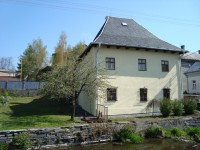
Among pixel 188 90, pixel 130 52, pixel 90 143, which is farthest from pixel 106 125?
pixel 188 90

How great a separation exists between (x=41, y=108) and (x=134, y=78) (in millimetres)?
8885

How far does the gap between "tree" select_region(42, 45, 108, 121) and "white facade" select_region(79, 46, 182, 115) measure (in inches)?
97.2

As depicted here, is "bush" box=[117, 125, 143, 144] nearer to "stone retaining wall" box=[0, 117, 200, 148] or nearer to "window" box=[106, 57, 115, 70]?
"stone retaining wall" box=[0, 117, 200, 148]

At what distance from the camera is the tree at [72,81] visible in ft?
56.4

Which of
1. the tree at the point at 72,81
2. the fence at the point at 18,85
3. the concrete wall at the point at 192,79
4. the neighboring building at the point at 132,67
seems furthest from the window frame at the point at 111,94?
the concrete wall at the point at 192,79

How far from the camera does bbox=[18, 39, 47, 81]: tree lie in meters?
46.3

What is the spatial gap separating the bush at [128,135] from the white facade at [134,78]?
4700 mm

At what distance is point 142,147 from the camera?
1394 centimetres

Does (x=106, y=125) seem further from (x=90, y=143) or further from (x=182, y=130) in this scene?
(x=182, y=130)

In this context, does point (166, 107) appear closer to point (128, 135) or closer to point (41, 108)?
point (128, 135)

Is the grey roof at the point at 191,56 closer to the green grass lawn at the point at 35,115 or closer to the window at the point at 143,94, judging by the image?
the window at the point at 143,94

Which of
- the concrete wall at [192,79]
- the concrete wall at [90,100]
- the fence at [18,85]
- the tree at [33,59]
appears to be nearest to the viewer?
the concrete wall at [90,100]

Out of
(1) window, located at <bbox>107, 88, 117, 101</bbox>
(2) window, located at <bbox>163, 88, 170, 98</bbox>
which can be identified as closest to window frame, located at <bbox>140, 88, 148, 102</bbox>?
(2) window, located at <bbox>163, 88, 170, 98</bbox>

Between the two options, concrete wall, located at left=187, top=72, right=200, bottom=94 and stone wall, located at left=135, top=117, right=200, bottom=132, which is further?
concrete wall, located at left=187, top=72, right=200, bottom=94
